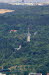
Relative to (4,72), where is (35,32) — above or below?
below

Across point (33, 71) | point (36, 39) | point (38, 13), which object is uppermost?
point (33, 71)

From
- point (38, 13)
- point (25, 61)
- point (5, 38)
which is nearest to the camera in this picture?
point (25, 61)

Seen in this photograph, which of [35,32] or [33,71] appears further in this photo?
[35,32]

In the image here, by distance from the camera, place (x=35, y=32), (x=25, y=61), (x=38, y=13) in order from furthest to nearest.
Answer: (x=38, y=13) < (x=35, y=32) < (x=25, y=61)

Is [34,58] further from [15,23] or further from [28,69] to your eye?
[15,23]

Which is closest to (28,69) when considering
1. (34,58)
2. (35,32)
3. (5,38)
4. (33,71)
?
(33,71)

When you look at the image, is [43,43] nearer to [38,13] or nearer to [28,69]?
[28,69]
